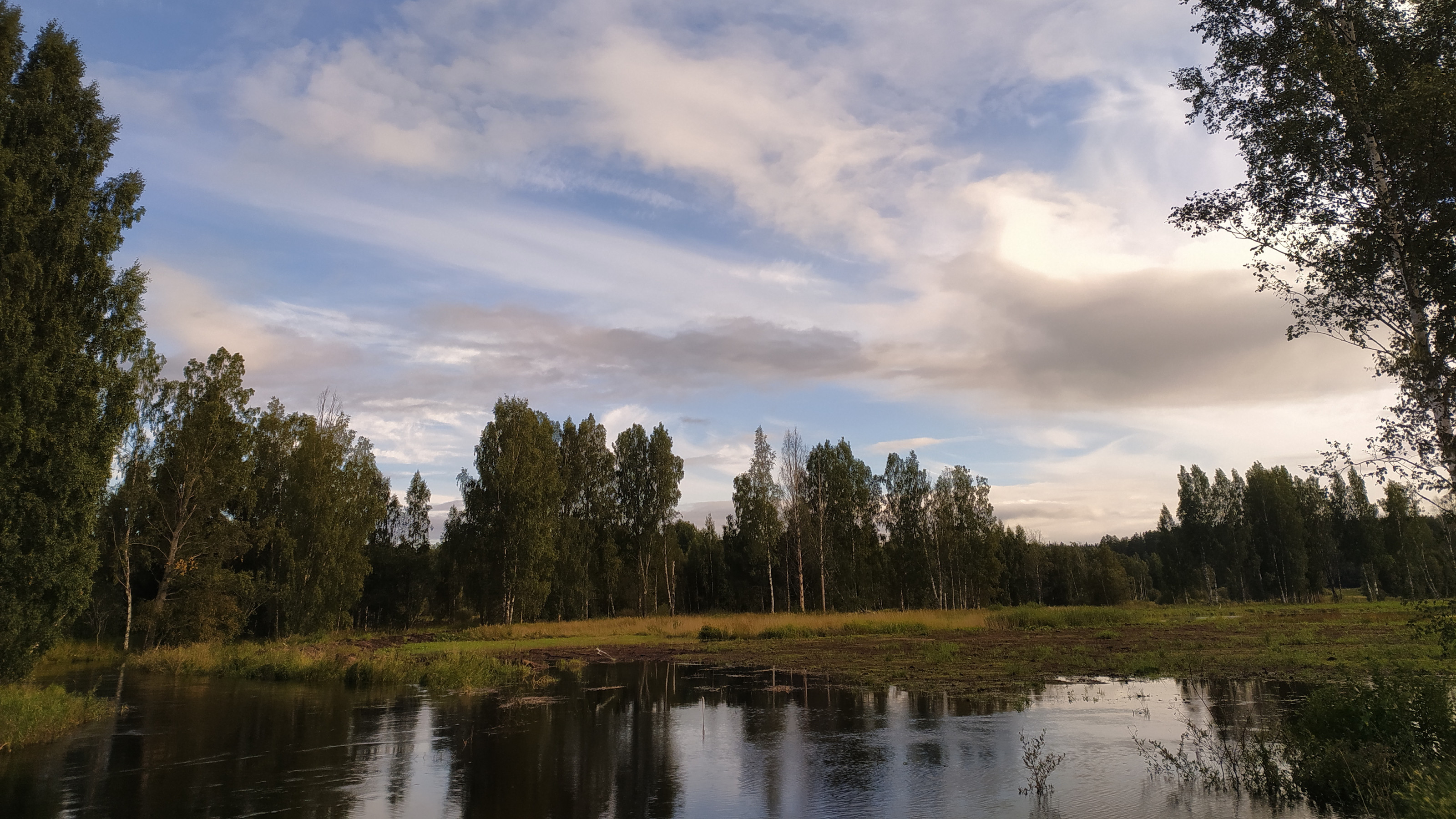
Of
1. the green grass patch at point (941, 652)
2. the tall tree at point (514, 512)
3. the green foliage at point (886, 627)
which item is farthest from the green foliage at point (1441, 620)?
the tall tree at point (514, 512)

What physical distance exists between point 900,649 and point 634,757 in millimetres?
20873

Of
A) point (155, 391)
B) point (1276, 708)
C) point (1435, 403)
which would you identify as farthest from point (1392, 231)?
point (155, 391)

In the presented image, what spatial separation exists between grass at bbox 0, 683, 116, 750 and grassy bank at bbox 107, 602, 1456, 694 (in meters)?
8.20

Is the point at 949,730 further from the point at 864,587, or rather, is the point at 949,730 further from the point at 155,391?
the point at 864,587

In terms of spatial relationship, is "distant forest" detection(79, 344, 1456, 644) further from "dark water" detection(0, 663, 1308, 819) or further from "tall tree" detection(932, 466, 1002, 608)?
"dark water" detection(0, 663, 1308, 819)

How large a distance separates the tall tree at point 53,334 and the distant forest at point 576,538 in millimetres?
18931

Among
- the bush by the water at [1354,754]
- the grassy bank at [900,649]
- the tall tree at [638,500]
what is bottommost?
the grassy bank at [900,649]

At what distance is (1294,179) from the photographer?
1216 centimetres

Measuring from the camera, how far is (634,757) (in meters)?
12.8

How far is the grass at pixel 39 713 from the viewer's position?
1394cm

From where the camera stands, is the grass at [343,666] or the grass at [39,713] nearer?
the grass at [39,713]

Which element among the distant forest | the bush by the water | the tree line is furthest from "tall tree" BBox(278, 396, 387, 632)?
the tree line

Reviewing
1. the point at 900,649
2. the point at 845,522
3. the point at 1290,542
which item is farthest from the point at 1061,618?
the point at 1290,542

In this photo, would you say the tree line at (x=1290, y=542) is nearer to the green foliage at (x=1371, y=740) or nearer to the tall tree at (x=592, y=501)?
the tall tree at (x=592, y=501)
